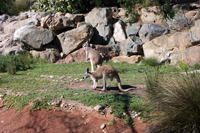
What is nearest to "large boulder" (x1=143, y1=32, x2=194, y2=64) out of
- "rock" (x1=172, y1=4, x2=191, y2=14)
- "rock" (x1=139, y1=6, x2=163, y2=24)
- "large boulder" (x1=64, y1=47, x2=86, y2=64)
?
"rock" (x1=139, y1=6, x2=163, y2=24)

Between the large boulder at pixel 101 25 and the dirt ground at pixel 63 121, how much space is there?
11.1 metres

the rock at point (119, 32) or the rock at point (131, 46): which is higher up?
the rock at point (119, 32)

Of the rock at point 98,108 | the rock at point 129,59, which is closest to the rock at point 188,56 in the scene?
the rock at point 129,59

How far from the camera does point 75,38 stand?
1544 centimetres

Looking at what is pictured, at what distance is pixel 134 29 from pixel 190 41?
15.2 ft

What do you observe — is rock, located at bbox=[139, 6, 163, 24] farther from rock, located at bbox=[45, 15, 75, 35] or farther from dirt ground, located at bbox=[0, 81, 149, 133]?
dirt ground, located at bbox=[0, 81, 149, 133]

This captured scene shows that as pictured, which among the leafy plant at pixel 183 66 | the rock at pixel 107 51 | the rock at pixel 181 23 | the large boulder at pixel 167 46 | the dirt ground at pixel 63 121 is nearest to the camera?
the dirt ground at pixel 63 121

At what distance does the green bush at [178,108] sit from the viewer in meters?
4.20

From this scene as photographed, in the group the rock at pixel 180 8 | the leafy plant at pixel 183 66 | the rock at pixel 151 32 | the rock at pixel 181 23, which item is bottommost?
the leafy plant at pixel 183 66

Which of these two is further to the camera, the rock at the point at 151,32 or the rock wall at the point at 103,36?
the rock at the point at 151,32

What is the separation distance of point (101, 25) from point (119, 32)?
1856 mm

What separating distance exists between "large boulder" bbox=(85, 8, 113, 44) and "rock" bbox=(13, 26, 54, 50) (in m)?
3.97

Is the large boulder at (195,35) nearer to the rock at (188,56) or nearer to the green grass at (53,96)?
the rock at (188,56)

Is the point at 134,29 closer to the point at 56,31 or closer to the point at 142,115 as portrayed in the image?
the point at 56,31
